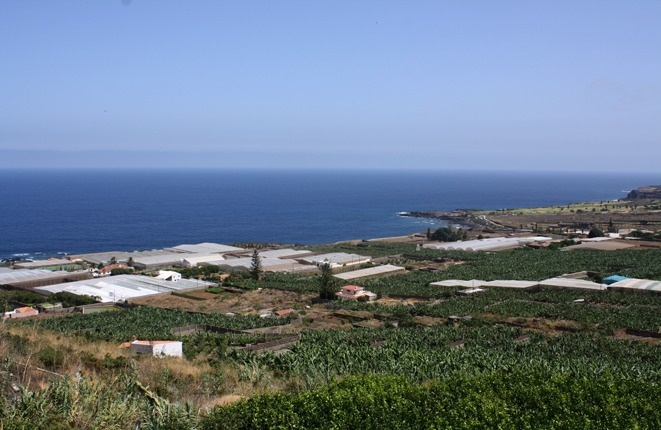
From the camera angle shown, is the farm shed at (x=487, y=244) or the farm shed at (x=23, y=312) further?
the farm shed at (x=487, y=244)

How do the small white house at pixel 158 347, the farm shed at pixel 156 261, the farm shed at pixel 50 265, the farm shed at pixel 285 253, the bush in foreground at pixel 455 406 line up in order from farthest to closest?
the farm shed at pixel 285 253 < the farm shed at pixel 156 261 < the farm shed at pixel 50 265 < the small white house at pixel 158 347 < the bush in foreground at pixel 455 406

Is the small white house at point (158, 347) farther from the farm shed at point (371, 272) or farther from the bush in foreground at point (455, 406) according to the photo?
the farm shed at point (371, 272)

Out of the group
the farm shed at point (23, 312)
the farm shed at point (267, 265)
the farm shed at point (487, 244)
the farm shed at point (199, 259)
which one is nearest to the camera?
the farm shed at point (23, 312)

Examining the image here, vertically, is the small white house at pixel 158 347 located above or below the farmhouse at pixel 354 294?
above

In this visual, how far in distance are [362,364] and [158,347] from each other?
6.92 metres

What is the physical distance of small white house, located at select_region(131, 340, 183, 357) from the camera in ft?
62.1

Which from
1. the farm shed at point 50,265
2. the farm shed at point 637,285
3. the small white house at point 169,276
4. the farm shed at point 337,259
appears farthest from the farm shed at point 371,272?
the farm shed at point 50,265

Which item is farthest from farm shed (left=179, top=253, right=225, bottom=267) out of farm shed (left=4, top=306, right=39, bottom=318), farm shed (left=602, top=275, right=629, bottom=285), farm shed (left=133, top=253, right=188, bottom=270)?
farm shed (left=602, top=275, right=629, bottom=285)

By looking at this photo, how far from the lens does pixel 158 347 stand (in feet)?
62.7

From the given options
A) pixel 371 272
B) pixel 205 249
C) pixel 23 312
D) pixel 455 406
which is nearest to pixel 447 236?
pixel 371 272

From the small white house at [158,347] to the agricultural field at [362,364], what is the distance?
480mm

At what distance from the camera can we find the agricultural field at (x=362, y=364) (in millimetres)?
9250

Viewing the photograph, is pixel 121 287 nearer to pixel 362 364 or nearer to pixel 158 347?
pixel 158 347

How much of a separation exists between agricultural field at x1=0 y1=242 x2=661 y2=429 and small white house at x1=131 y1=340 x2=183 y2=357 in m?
0.48
